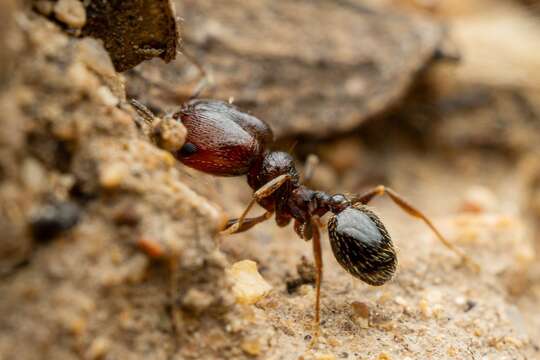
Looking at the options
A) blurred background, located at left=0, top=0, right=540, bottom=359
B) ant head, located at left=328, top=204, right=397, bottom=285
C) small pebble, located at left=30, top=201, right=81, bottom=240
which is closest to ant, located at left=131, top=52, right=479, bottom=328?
ant head, located at left=328, top=204, right=397, bottom=285

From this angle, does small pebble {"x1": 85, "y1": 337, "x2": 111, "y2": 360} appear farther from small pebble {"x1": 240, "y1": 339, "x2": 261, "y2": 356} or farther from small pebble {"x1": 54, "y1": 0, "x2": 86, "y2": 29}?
small pebble {"x1": 54, "y1": 0, "x2": 86, "y2": 29}

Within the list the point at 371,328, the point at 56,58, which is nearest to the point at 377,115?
the point at 371,328

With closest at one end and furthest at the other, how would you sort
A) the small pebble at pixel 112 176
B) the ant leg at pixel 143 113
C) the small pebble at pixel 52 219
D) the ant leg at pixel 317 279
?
the small pebble at pixel 52 219
the small pebble at pixel 112 176
the ant leg at pixel 317 279
the ant leg at pixel 143 113

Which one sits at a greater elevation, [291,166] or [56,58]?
[56,58]

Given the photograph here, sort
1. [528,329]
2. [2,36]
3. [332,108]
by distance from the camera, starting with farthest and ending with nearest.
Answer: [332,108]
[528,329]
[2,36]

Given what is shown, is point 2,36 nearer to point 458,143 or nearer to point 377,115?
point 377,115

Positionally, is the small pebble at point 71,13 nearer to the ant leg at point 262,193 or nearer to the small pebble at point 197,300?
the small pebble at point 197,300

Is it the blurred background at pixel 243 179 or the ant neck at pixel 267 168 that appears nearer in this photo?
the blurred background at pixel 243 179

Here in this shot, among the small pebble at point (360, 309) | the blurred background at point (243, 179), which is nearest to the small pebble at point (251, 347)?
the blurred background at point (243, 179)
